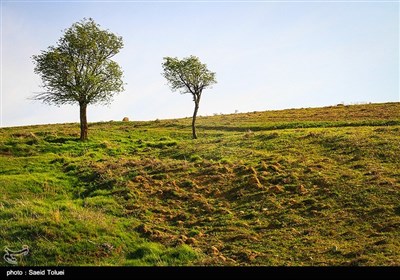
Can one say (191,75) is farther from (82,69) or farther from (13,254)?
(13,254)

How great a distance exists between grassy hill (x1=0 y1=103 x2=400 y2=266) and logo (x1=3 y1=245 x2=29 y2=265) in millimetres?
272

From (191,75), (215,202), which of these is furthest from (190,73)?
(215,202)

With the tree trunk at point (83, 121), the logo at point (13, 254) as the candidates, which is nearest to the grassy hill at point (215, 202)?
the logo at point (13, 254)

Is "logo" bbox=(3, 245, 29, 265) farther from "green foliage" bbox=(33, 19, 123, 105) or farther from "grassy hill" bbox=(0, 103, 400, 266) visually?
"green foliage" bbox=(33, 19, 123, 105)

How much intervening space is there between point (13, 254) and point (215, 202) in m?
9.97

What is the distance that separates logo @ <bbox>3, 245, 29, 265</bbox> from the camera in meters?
14.8

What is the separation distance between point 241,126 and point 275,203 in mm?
30754

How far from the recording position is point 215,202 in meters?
21.7

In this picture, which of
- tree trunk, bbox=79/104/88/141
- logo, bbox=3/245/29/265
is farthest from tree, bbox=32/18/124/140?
logo, bbox=3/245/29/265

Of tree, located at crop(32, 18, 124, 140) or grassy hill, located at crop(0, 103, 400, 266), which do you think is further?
tree, located at crop(32, 18, 124, 140)

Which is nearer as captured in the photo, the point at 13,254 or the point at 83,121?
the point at 13,254

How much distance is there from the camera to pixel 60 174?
2769cm

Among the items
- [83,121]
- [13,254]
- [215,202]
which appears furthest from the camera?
[83,121]
